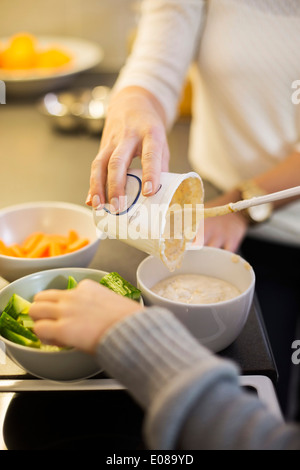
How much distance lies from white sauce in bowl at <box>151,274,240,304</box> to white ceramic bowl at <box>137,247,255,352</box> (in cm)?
1

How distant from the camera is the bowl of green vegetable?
1.98ft

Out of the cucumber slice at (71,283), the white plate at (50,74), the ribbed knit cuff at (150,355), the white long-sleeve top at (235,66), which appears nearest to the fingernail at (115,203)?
the cucumber slice at (71,283)

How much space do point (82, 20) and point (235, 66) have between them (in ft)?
3.51

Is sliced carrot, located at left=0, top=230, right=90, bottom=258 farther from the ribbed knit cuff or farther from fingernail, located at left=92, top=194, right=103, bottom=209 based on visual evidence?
the ribbed knit cuff

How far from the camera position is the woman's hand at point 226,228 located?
90cm

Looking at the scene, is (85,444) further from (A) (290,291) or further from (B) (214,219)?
Result: (A) (290,291)

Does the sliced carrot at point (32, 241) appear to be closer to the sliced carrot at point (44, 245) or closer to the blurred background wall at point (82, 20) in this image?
the sliced carrot at point (44, 245)

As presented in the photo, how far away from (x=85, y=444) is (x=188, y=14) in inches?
32.3

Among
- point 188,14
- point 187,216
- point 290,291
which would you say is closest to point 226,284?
point 187,216

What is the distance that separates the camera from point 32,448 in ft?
1.93

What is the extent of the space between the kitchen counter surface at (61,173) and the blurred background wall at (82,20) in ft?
1.45

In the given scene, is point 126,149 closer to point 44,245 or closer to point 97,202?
point 97,202

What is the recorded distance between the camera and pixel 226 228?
3.12ft

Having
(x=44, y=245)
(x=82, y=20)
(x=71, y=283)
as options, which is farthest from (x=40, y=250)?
(x=82, y=20)
